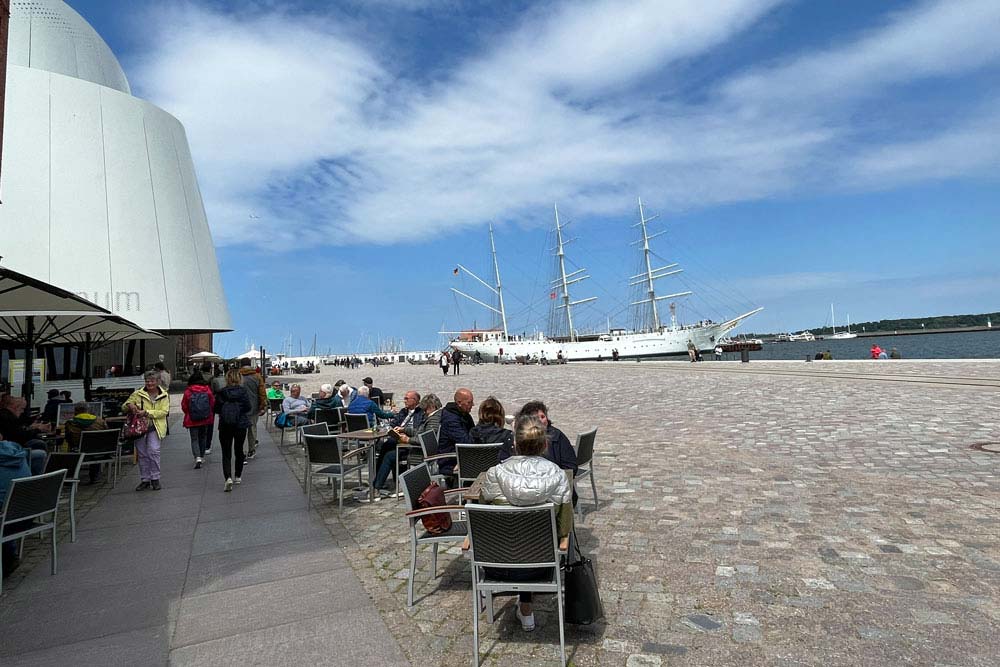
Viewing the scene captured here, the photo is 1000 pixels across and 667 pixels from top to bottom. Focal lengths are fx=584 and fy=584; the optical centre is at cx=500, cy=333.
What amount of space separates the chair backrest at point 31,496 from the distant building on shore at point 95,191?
27.9 meters

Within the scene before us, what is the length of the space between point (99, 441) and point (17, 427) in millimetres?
1395

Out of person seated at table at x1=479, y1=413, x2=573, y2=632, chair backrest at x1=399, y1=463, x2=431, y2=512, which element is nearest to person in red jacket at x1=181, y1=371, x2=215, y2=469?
chair backrest at x1=399, y1=463, x2=431, y2=512

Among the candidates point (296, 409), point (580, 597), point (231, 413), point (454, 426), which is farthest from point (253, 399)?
point (580, 597)

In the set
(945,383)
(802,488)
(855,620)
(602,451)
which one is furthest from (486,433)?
(945,383)

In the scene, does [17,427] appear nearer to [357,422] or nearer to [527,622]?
[357,422]

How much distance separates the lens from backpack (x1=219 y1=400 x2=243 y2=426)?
24.8 feet

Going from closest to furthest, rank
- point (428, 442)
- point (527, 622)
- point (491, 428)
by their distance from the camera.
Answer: point (527, 622), point (491, 428), point (428, 442)

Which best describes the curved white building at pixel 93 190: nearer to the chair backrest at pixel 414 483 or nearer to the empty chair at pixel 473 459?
the empty chair at pixel 473 459

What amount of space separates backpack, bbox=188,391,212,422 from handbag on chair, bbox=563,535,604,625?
7.16 m

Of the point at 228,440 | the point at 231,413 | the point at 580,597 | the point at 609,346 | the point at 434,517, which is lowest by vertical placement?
the point at 580,597

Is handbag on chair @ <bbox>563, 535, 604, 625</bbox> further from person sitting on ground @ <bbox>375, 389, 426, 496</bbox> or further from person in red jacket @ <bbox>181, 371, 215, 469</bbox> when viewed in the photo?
Answer: person in red jacket @ <bbox>181, 371, 215, 469</bbox>

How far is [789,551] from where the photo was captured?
462cm

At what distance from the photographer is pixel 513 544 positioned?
3.24m

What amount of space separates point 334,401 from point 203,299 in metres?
26.1
